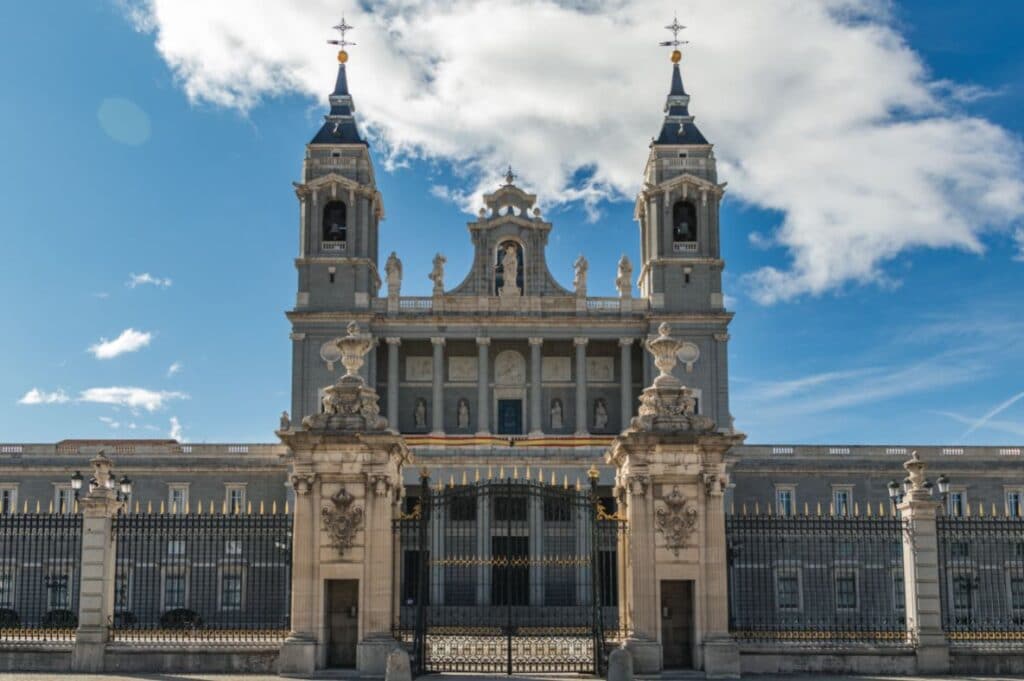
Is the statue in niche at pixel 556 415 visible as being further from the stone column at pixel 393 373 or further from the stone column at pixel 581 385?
the stone column at pixel 393 373

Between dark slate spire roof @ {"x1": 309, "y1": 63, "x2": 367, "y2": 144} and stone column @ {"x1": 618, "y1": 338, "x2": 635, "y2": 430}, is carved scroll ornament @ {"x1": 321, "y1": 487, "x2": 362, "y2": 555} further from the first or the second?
dark slate spire roof @ {"x1": 309, "y1": 63, "x2": 367, "y2": 144}

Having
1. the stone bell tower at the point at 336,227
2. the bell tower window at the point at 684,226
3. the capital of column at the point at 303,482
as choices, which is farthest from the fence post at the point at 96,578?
the bell tower window at the point at 684,226

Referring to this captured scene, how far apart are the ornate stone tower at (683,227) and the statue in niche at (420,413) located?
15.0m

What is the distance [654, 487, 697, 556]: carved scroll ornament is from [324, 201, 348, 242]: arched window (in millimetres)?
50251

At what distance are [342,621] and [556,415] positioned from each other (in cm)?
4906

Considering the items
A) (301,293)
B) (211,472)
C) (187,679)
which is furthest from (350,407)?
(301,293)

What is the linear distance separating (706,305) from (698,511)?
4773 cm

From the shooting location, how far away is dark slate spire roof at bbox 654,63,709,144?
241 feet

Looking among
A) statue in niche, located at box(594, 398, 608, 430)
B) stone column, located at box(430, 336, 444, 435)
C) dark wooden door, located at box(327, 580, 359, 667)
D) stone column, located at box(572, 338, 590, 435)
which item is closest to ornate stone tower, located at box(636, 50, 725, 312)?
stone column, located at box(572, 338, 590, 435)

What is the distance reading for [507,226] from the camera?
242ft

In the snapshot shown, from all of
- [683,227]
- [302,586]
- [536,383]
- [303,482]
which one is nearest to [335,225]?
[536,383]

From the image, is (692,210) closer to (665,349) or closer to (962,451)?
(962,451)

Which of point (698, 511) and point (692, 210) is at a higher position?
point (692, 210)

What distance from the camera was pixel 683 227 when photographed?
72.2 metres
